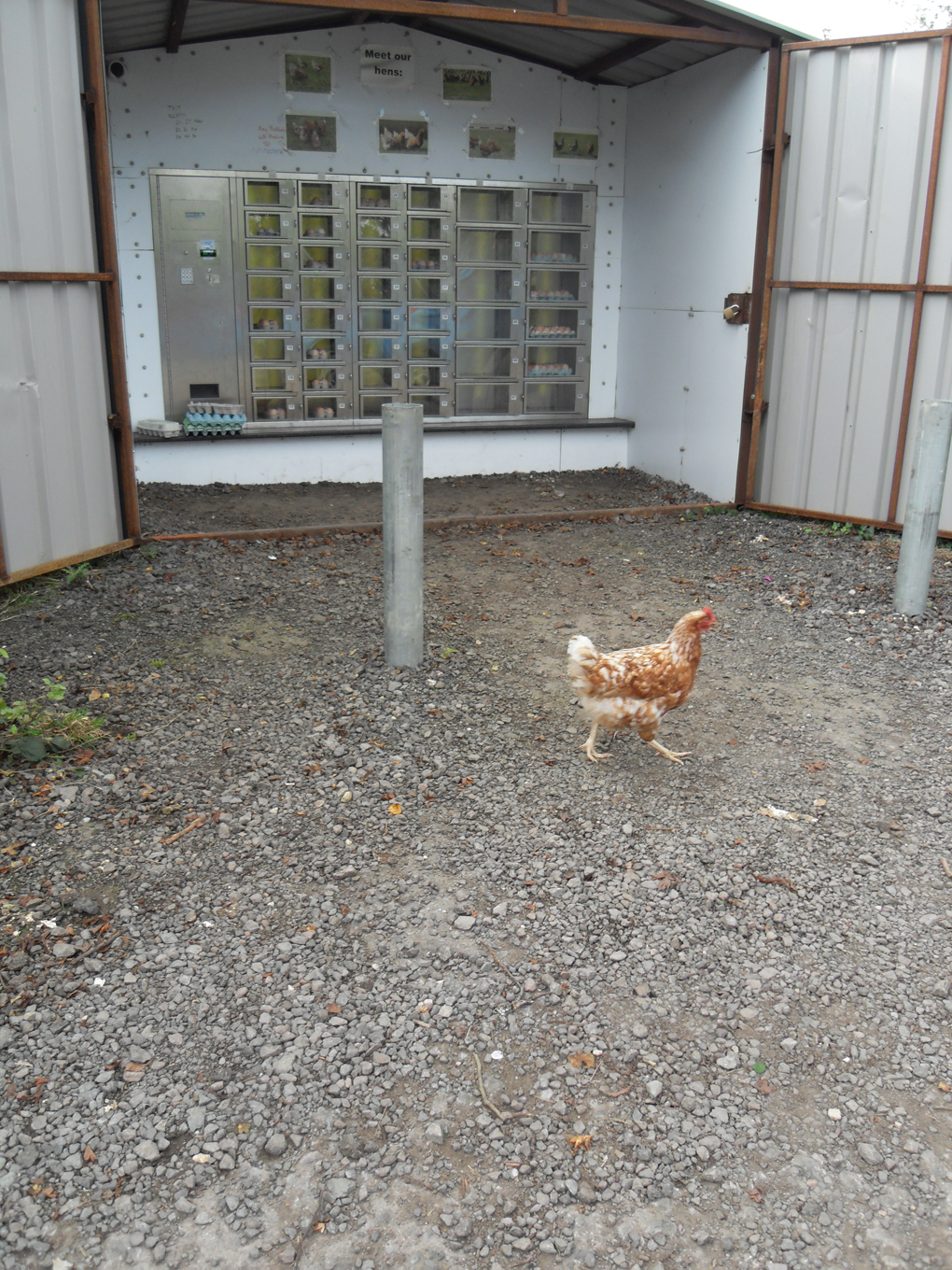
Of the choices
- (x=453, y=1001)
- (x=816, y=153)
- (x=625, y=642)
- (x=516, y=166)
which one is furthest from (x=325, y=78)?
(x=453, y=1001)

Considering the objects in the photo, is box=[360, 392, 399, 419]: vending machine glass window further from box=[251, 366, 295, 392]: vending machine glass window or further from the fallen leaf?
the fallen leaf

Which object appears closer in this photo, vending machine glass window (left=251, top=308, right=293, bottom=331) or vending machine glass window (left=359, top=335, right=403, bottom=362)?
vending machine glass window (left=251, top=308, right=293, bottom=331)

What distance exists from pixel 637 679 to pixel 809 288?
187 inches

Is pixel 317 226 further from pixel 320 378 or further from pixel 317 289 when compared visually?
pixel 320 378

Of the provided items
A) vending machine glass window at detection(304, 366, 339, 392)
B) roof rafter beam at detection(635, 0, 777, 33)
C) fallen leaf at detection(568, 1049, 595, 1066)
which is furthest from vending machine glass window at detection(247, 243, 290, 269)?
fallen leaf at detection(568, 1049, 595, 1066)

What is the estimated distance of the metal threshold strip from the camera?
268 inches

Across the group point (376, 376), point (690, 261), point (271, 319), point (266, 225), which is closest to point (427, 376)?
point (376, 376)

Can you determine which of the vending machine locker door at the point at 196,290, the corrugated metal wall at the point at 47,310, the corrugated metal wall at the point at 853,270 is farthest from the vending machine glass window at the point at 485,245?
the corrugated metal wall at the point at 47,310

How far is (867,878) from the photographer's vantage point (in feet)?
10.7

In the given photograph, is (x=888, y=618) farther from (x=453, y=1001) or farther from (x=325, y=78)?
(x=325, y=78)

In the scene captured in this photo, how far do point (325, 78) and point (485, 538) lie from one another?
14.4 feet

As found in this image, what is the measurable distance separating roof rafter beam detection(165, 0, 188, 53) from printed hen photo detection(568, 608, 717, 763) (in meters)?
5.97

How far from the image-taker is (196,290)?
8531mm

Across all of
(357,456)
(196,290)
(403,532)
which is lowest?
(357,456)
